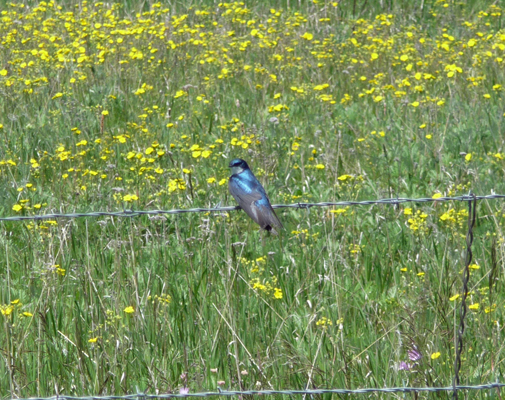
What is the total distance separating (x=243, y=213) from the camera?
4.52 m

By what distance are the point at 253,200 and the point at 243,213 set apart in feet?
2.28

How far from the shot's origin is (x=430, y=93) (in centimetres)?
677

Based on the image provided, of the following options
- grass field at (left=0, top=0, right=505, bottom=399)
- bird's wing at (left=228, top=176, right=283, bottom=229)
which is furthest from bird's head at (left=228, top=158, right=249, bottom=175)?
bird's wing at (left=228, top=176, right=283, bottom=229)

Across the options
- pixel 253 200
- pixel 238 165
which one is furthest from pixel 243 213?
pixel 253 200

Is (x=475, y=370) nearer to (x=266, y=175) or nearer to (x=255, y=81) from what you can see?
(x=266, y=175)

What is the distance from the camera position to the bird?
372 centimetres

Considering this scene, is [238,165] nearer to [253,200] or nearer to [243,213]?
[243,213]

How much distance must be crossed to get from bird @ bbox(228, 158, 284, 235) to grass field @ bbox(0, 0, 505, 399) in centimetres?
14

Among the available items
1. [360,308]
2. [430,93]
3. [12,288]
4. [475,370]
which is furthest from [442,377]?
[430,93]

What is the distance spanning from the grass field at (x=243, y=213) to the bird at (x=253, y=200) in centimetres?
14

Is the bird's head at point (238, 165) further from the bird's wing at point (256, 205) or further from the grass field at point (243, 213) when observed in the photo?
the bird's wing at point (256, 205)

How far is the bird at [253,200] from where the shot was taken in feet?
12.2

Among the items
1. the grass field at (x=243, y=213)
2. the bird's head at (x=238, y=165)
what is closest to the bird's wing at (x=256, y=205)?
the grass field at (x=243, y=213)

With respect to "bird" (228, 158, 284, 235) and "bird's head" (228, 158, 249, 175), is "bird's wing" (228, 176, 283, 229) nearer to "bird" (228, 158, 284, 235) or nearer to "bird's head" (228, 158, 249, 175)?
"bird" (228, 158, 284, 235)
